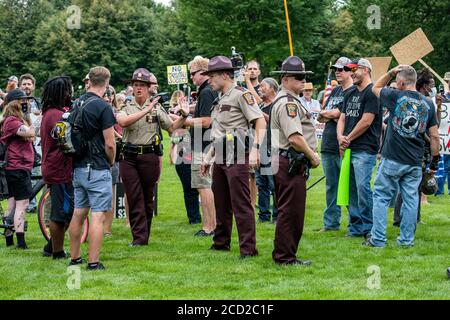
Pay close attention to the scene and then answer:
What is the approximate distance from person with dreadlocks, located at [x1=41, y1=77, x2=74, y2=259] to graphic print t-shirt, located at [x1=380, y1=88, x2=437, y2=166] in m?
3.82

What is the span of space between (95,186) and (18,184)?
2213 millimetres

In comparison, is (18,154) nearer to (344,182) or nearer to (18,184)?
(18,184)

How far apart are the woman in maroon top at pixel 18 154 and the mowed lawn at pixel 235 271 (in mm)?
512

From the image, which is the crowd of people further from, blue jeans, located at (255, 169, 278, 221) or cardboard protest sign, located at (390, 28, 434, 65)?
blue jeans, located at (255, 169, 278, 221)

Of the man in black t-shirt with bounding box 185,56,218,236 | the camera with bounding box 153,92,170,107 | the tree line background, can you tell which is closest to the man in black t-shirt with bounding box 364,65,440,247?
the man in black t-shirt with bounding box 185,56,218,236

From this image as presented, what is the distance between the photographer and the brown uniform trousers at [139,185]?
386 inches

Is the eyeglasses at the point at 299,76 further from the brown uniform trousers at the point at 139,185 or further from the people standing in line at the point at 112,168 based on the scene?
the people standing in line at the point at 112,168

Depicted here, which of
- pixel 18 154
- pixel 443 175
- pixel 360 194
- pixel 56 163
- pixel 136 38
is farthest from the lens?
Answer: pixel 136 38

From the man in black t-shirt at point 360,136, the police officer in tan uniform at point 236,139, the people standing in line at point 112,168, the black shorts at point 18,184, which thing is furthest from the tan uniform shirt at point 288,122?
the black shorts at point 18,184

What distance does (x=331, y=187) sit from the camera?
10898mm

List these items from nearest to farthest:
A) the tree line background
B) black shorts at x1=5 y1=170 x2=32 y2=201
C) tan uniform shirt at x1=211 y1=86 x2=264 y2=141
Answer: tan uniform shirt at x1=211 y1=86 x2=264 y2=141
black shorts at x1=5 y1=170 x2=32 y2=201
the tree line background

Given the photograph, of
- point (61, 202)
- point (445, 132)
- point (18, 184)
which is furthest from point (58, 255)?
point (445, 132)

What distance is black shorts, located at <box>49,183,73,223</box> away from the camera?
8.83 m
